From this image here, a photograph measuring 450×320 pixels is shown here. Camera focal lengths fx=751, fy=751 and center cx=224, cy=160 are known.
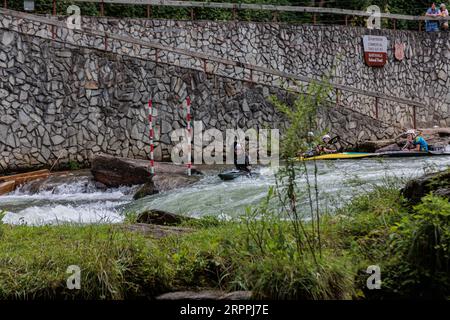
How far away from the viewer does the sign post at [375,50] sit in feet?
83.1

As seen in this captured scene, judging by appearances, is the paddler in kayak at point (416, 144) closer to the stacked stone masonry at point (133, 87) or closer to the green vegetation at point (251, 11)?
the stacked stone masonry at point (133, 87)

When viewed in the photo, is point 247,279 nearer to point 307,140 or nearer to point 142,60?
point 307,140

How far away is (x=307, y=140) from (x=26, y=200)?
31.6 ft

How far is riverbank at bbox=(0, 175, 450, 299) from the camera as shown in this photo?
17.3 feet

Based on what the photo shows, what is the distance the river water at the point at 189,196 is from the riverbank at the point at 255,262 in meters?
3.56

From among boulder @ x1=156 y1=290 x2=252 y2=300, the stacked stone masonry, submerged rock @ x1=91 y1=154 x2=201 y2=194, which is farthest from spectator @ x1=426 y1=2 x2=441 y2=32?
boulder @ x1=156 y1=290 x2=252 y2=300

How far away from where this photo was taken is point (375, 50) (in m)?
25.5

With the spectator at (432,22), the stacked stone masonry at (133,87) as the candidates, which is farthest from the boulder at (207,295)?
the spectator at (432,22)

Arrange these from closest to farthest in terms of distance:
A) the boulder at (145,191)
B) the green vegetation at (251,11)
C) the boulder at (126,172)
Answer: the boulder at (145,191), the boulder at (126,172), the green vegetation at (251,11)

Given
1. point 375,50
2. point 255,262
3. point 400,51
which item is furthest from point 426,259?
point 400,51

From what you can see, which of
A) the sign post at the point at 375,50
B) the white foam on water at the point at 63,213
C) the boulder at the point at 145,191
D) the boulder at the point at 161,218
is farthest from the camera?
the sign post at the point at 375,50

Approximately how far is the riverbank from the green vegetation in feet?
49.0

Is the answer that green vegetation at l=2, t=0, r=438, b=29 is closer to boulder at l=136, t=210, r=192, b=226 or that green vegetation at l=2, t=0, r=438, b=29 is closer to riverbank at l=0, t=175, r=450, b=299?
boulder at l=136, t=210, r=192, b=226

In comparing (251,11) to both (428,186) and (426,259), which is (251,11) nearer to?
(428,186)
